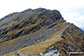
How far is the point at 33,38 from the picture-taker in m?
94.2

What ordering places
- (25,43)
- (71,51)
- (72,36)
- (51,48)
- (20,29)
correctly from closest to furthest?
(51,48) < (71,51) < (72,36) < (25,43) < (20,29)

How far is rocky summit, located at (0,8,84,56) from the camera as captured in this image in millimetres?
63062

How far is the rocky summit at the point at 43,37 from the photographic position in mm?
63062

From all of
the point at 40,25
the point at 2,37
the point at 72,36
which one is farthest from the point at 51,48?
the point at 2,37

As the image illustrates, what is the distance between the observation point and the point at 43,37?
3511 inches

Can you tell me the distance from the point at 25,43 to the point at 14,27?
38912 mm

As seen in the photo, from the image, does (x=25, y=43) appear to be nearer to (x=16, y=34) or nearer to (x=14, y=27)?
(x=16, y=34)

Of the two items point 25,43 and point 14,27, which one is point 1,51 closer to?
point 25,43

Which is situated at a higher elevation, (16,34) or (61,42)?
(61,42)

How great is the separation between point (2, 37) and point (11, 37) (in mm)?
10557

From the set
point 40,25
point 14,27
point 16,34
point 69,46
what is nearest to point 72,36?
point 69,46

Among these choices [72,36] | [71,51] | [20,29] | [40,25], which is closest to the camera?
[71,51]

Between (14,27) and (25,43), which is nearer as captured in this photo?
(25,43)

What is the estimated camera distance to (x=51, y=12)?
4966 inches
